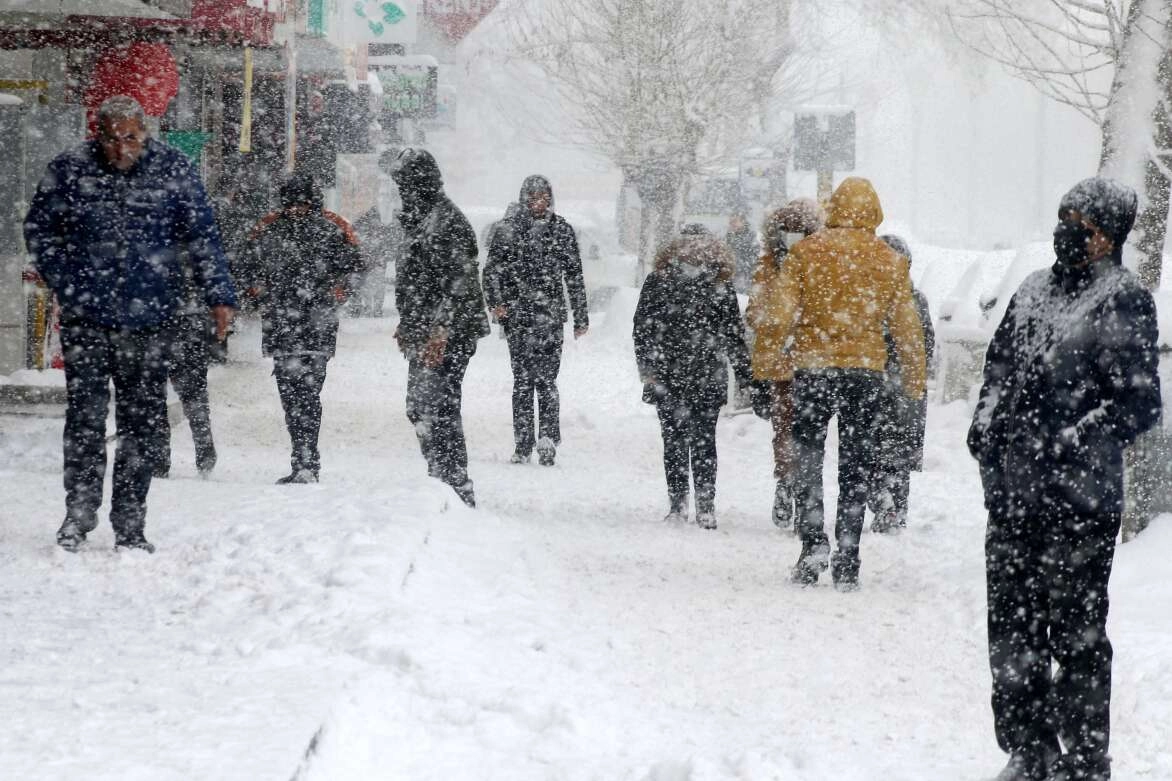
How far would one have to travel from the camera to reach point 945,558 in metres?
8.19

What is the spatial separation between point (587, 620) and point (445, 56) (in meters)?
43.7

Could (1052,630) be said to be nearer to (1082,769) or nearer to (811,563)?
(1082,769)

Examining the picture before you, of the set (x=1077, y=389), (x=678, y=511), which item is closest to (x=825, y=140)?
(x=678, y=511)

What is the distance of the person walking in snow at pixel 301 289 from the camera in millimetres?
9344

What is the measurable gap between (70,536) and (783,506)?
4009 mm

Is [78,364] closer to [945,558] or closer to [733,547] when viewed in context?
[733,547]

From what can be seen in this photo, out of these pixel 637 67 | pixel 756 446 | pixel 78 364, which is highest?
pixel 637 67

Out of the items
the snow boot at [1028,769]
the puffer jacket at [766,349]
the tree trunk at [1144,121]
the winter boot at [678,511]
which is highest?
the tree trunk at [1144,121]

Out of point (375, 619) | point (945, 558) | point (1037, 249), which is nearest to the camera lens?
point (375, 619)

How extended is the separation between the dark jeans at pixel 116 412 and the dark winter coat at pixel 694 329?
3.06 meters

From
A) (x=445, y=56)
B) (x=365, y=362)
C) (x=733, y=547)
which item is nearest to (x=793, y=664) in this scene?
(x=733, y=547)

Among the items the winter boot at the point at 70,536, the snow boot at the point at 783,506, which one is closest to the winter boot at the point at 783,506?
the snow boot at the point at 783,506

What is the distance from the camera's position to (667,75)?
27.5m

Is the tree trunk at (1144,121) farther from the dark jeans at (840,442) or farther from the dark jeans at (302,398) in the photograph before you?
the dark jeans at (302,398)
